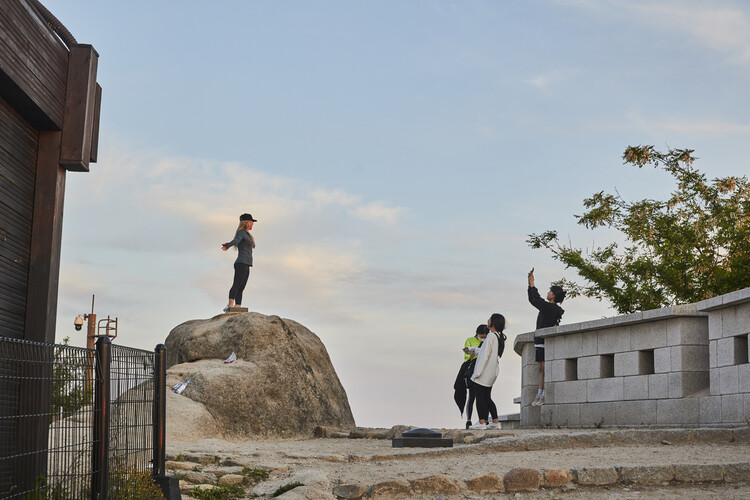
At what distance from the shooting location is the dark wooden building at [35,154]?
6.42 m

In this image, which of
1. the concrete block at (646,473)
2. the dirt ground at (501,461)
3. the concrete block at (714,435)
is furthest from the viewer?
the concrete block at (714,435)

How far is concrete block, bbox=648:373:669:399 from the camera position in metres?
12.4

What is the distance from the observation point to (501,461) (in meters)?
8.94

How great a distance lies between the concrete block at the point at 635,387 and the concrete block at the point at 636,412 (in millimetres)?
98

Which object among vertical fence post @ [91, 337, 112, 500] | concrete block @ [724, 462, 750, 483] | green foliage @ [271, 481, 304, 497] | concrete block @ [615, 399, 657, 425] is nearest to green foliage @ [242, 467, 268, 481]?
green foliage @ [271, 481, 304, 497]

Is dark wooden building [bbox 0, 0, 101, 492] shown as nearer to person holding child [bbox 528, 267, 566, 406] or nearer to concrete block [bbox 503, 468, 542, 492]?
concrete block [bbox 503, 468, 542, 492]

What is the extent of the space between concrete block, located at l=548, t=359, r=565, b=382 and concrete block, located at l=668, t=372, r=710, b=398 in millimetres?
2419

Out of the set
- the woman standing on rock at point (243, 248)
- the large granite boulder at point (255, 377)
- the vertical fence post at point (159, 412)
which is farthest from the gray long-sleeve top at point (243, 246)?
the vertical fence post at point (159, 412)

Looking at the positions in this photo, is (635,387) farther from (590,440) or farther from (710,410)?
(590,440)

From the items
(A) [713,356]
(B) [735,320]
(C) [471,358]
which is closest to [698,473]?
(B) [735,320]

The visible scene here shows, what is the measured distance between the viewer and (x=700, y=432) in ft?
Answer: 33.4

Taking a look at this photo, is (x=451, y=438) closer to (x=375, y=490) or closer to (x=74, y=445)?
(x=375, y=490)

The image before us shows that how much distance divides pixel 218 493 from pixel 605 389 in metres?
7.67

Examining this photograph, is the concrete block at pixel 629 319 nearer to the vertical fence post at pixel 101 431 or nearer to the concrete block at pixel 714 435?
the concrete block at pixel 714 435
